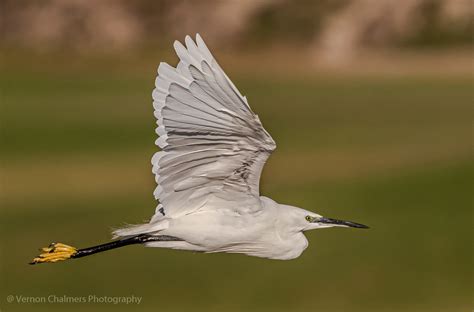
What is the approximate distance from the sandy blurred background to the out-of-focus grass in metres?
0.03

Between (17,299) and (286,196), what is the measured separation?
3308 millimetres

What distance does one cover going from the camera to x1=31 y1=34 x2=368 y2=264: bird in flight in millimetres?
3598

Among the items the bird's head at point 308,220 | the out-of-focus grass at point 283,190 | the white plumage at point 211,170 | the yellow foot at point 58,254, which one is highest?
the white plumage at point 211,170

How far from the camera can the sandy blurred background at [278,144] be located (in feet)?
28.5

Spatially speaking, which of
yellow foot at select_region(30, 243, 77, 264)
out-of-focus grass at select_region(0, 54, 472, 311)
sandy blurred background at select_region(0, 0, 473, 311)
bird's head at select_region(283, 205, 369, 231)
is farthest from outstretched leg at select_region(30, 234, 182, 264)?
sandy blurred background at select_region(0, 0, 473, 311)

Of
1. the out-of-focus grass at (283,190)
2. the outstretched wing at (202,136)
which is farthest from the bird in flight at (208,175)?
the out-of-focus grass at (283,190)

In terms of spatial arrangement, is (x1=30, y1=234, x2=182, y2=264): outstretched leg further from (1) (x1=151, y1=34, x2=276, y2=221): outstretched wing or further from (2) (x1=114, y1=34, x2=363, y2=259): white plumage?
(1) (x1=151, y1=34, x2=276, y2=221): outstretched wing

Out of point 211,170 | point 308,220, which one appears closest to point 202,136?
point 211,170

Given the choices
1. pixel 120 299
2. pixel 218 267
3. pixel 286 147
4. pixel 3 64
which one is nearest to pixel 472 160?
pixel 286 147

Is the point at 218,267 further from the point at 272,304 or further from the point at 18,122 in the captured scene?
the point at 18,122

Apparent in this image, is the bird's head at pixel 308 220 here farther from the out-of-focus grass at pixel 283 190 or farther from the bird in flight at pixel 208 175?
the out-of-focus grass at pixel 283 190

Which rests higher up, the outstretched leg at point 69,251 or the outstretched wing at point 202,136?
the outstretched wing at point 202,136

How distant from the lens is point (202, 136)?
3.70m

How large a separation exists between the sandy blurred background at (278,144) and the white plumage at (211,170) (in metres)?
3.84
